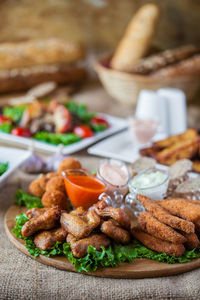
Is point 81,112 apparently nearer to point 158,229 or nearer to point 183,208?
point 183,208

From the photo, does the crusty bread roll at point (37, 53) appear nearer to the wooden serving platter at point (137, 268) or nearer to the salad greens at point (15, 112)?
the salad greens at point (15, 112)

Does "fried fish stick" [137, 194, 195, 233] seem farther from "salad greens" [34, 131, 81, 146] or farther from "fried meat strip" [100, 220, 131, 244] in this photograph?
"salad greens" [34, 131, 81, 146]

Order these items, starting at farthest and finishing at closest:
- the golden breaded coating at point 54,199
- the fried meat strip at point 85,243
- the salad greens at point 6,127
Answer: the salad greens at point 6,127 < the golden breaded coating at point 54,199 < the fried meat strip at point 85,243

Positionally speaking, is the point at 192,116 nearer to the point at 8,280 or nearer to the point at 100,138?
the point at 100,138

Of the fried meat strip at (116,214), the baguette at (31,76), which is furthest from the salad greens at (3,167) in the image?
the baguette at (31,76)

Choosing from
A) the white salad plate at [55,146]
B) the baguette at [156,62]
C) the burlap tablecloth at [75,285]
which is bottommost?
the white salad plate at [55,146]

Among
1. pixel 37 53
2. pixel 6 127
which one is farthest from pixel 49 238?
pixel 37 53

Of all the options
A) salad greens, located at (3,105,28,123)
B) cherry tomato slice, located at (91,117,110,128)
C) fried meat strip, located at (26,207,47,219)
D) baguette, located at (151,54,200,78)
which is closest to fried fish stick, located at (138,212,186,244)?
fried meat strip, located at (26,207,47,219)

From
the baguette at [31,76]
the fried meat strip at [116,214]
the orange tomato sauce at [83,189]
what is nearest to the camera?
the fried meat strip at [116,214]
